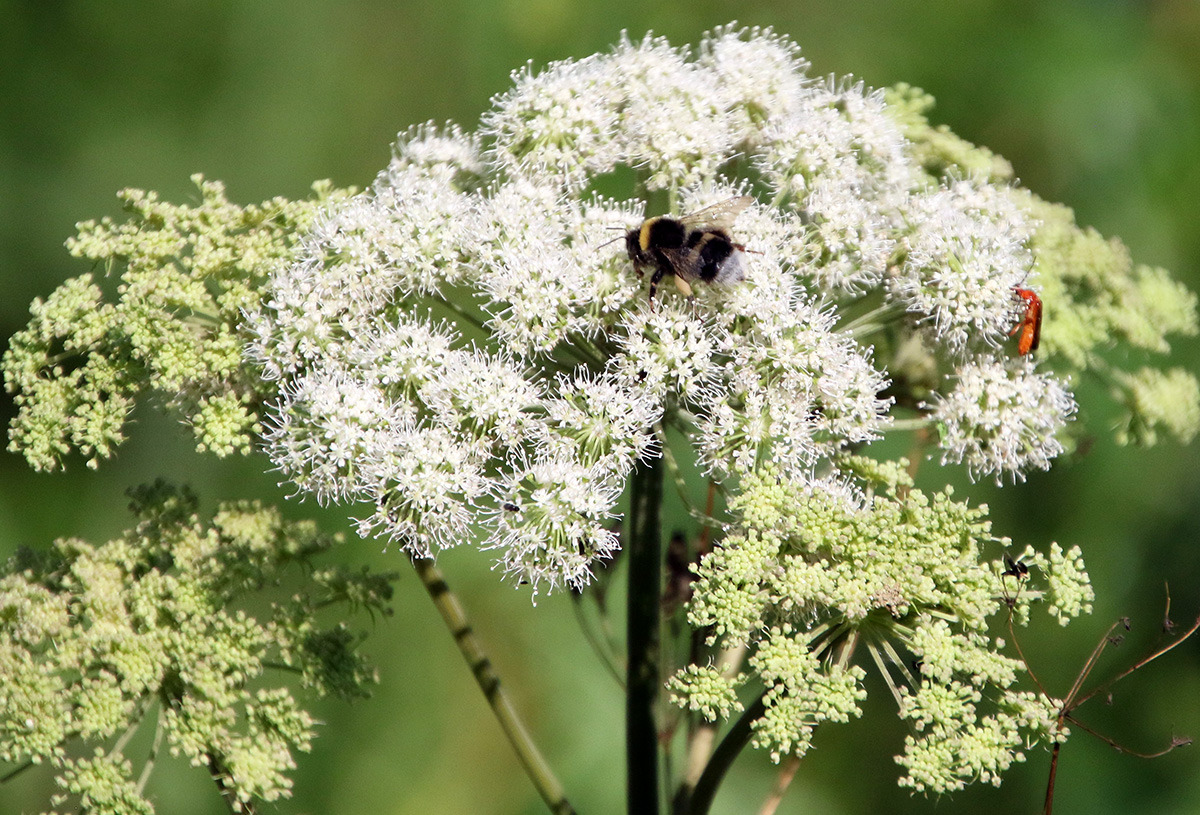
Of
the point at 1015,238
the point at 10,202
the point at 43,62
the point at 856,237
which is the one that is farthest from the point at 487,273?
the point at 43,62

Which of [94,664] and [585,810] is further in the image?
[585,810]

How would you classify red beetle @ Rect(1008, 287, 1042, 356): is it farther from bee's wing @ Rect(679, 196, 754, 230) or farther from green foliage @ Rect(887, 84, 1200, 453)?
bee's wing @ Rect(679, 196, 754, 230)

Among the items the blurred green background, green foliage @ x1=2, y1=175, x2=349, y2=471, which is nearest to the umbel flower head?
green foliage @ x1=2, y1=175, x2=349, y2=471

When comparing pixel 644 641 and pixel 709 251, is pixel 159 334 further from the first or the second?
pixel 644 641

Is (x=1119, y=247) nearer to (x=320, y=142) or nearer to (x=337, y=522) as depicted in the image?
(x=337, y=522)

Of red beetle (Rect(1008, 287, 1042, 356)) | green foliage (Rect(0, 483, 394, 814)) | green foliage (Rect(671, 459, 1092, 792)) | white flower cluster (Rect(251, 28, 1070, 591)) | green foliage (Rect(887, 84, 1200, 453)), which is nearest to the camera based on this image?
green foliage (Rect(671, 459, 1092, 792))

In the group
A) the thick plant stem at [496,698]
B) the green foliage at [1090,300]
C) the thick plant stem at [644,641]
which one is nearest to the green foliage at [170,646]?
the thick plant stem at [496,698]

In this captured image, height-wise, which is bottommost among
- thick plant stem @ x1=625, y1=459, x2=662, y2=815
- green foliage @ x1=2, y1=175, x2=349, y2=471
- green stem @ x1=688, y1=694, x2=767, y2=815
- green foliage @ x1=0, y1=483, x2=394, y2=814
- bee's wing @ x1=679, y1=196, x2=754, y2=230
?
green stem @ x1=688, y1=694, x2=767, y2=815
